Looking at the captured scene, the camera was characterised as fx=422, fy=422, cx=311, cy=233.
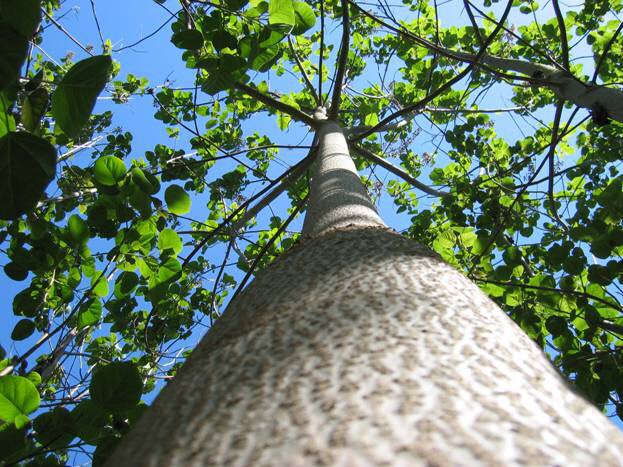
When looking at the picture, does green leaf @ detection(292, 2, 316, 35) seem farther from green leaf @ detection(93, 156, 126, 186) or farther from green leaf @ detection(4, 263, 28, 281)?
green leaf @ detection(4, 263, 28, 281)

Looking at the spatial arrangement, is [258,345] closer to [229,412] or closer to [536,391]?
[229,412]

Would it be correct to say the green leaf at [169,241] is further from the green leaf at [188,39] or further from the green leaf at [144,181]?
the green leaf at [188,39]

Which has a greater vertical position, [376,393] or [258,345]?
[258,345]

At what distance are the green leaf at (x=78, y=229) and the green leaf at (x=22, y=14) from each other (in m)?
0.84

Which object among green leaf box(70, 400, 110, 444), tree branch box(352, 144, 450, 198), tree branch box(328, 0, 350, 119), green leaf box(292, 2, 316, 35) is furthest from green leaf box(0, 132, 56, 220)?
tree branch box(352, 144, 450, 198)

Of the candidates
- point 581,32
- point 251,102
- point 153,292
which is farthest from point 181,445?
point 581,32

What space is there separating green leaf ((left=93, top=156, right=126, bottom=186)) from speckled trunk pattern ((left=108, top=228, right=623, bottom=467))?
0.98m

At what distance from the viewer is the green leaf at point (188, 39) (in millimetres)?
1582

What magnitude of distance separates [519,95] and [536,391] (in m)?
4.99

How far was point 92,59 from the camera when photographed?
0.91 metres

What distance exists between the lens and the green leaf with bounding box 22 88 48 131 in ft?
3.26

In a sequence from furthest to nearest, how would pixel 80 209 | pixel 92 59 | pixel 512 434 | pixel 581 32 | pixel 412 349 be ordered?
pixel 581 32 < pixel 80 209 < pixel 92 59 < pixel 412 349 < pixel 512 434

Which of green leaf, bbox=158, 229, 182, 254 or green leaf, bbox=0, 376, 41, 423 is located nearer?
green leaf, bbox=0, 376, 41, 423

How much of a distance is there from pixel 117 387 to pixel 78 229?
0.80 meters
